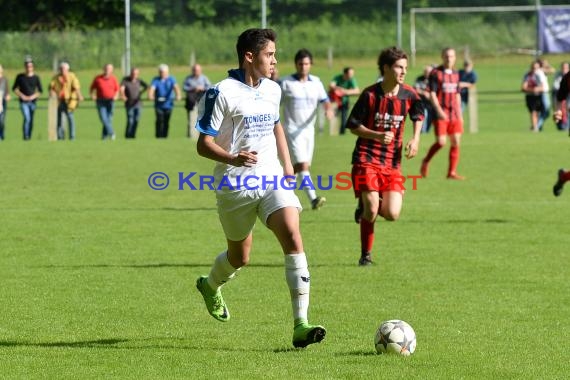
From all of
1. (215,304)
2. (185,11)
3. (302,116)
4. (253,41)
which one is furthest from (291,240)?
(185,11)

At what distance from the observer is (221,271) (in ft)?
26.8

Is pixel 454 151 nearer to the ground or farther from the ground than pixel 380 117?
nearer to the ground

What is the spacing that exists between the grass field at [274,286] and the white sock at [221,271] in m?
0.34

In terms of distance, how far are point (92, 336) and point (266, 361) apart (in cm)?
146

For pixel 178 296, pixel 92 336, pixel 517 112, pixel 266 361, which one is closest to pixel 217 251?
pixel 178 296

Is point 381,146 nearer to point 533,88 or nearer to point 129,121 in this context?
point 129,121

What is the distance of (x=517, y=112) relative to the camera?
45594 mm

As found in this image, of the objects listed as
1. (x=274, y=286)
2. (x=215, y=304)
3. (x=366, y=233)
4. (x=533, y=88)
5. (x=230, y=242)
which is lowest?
(x=274, y=286)

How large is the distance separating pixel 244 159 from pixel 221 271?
1.16 meters

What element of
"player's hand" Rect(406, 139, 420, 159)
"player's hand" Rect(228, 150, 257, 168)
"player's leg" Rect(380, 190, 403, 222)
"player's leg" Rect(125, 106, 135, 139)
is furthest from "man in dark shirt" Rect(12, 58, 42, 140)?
"player's hand" Rect(228, 150, 257, 168)

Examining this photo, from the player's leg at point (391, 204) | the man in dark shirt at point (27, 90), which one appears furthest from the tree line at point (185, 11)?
the player's leg at point (391, 204)

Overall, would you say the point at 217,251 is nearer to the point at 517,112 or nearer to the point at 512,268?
the point at 512,268

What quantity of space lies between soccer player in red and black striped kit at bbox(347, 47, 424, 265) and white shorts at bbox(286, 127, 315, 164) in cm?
517

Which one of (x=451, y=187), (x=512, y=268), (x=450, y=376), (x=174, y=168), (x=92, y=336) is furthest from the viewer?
(x=174, y=168)
